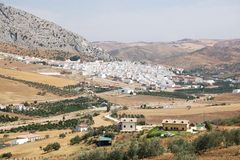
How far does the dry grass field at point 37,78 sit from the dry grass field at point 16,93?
42.0 ft

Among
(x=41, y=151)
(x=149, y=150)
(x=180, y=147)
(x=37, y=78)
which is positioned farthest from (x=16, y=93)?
(x=180, y=147)

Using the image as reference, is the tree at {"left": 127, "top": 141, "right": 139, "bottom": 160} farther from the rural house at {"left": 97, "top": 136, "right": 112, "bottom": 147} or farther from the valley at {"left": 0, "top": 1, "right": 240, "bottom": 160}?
the rural house at {"left": 97, "top": 136, "right": 112, "bottom": 147}

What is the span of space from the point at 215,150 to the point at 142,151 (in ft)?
18.6

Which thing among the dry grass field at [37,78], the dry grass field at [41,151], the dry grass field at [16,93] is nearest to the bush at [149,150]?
the dry grass field at [41,151]

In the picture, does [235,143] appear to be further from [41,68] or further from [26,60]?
[26,60]

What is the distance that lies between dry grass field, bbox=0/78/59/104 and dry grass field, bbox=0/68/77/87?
42.0 feet

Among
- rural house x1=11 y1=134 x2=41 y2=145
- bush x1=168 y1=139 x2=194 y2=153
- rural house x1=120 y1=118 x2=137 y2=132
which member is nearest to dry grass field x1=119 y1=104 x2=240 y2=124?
rural house x1=120 y1=118 x2=137 y2=132

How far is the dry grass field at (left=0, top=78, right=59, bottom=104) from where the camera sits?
11856cm

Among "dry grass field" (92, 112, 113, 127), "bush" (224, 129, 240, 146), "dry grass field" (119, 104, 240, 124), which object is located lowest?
"dry grass field" (92, 112, 113, 127)

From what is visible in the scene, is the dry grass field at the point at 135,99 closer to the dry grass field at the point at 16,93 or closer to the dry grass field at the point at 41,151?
the dry grass field at the point at 16,93

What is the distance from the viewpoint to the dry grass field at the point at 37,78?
143125mm

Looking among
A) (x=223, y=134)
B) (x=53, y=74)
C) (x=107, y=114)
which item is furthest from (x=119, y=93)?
(x=223, y=134)

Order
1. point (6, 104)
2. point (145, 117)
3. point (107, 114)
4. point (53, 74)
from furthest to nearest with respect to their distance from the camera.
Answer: point (53, 74) < point (6, 104) < point (107, 114) < point (145, 117)

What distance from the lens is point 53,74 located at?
531ft
